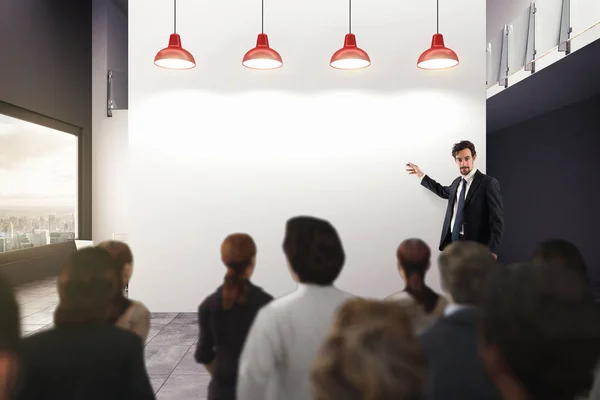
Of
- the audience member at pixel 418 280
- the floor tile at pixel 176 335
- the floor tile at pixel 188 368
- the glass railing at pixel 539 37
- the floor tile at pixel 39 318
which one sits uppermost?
the glass railing at pixel 539 37

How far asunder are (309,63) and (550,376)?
5.00 meters

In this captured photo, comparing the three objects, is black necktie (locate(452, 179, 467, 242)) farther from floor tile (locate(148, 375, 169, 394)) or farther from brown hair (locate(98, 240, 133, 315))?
brown hair (locate(98, 240, 133, 315))

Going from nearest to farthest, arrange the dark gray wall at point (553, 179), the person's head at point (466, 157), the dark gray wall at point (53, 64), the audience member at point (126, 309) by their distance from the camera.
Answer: the audience member at point (126, 309) < the person's head at point (466, 157) < the dark gray wall at point (53, 64) < the dark gray wall at point (553, 179)

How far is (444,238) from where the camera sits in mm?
4609

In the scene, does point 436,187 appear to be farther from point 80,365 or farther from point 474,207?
point 80,365

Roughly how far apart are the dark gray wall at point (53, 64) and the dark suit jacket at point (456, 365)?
23.7ft

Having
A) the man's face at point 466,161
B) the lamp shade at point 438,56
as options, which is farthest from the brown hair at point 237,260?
the lamp shade at point 438,56

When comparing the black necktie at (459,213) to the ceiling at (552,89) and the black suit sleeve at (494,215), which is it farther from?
the ceiling at (552,89)

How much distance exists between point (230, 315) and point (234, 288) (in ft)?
0.37

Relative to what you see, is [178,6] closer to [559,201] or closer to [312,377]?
[312,377]

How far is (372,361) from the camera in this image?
784 millimetres

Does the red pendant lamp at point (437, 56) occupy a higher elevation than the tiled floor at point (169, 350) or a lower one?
higher

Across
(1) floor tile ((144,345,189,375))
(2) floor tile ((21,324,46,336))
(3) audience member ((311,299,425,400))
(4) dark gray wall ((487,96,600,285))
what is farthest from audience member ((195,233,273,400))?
(4) dark gray wall ((487,96,600,285))

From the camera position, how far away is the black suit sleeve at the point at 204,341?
1987mm
